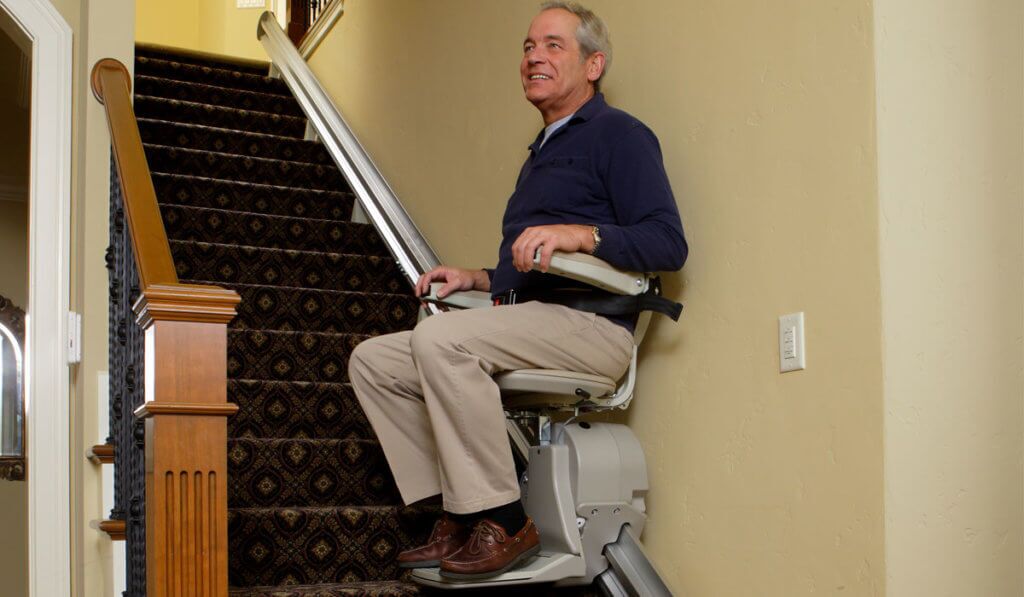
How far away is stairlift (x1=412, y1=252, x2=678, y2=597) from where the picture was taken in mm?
2234

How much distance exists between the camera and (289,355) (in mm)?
3461

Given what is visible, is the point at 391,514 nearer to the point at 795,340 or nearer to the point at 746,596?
the point at 746,596

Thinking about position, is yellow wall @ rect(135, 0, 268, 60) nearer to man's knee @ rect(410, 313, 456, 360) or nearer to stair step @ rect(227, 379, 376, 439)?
stair step @ rect(227, 379, 376, 439)

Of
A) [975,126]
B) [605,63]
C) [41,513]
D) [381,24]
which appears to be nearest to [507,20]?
[605,63]

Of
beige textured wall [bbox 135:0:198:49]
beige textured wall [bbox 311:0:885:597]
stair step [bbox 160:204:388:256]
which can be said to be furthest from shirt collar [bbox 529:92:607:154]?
beige textured wall [bbox 135:0:198:49]

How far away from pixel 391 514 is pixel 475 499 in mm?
621

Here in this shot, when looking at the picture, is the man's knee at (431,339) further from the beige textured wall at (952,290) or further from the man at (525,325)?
the beige textured wall at (952,290)

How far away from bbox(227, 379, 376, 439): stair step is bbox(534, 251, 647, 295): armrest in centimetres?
114

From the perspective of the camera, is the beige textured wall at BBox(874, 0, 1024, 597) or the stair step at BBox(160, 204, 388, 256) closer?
the beige textured wall at BBox(874, 0, 1024, 597)

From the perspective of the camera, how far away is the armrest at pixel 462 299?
260cm

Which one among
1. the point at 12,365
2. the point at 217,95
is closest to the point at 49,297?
the point at 217,95

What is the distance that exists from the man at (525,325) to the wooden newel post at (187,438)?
0.52 metres

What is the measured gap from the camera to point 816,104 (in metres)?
2.10

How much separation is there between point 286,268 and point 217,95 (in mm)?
A: 1827
